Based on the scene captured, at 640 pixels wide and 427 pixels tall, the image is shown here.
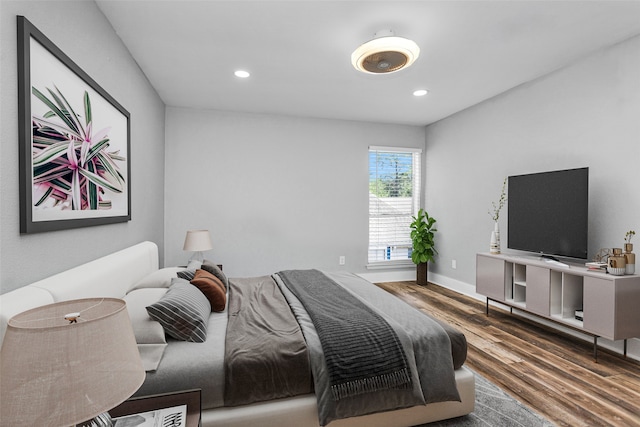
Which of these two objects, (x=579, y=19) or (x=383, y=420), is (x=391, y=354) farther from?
(x=579, y=19)

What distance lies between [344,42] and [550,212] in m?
2.56

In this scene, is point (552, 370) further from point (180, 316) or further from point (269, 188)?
point (269, 188)

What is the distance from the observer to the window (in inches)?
211

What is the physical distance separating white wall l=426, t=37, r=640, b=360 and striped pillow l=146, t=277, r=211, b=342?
3387 millimetres

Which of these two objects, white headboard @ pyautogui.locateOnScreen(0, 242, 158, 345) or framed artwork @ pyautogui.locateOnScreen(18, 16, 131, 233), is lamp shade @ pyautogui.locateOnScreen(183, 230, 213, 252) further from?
framed artwork @ pyautogui.locateOnScreen(18, 16, 131, 233)

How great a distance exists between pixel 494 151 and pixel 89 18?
4278 mm

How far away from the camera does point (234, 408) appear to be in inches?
63.8

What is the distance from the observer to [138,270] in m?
2.50

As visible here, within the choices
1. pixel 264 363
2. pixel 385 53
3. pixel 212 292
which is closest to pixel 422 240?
pixel 385 53

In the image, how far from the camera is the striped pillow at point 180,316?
1738 mm

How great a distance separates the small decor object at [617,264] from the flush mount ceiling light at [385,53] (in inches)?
87.6

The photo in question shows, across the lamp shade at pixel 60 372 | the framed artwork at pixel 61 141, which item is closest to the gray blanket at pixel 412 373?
the lamp shade at pixel 60 372

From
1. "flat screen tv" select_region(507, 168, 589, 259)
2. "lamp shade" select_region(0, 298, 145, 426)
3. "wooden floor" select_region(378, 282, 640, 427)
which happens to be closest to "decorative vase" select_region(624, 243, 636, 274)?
"flat screen tv" select_region(507, 168, 589, 259)

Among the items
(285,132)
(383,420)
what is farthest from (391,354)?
(285,132)
